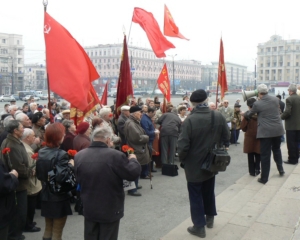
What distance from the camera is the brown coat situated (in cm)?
725

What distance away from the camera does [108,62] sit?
11031 cm

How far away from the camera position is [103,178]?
329cm

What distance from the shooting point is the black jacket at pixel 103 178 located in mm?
3293

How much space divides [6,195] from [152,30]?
6.67 metres

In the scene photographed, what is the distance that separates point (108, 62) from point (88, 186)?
109277 mm

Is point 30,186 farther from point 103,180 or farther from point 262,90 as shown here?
point 262,90

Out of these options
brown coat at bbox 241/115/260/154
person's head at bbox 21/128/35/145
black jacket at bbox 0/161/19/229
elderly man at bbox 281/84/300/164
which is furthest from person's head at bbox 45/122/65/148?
elderly man at bbox 281/84/300/164

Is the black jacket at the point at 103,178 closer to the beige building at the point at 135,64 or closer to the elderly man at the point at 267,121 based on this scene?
the elderly man at the point at 267,121

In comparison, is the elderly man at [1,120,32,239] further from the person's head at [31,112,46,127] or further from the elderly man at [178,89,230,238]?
the elderly man at [178,89,230,238]

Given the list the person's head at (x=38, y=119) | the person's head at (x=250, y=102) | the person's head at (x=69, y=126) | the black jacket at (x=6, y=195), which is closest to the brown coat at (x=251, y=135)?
the person's head at (x=250, y=102)

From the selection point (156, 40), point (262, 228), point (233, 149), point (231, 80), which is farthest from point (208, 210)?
point (231, 80)

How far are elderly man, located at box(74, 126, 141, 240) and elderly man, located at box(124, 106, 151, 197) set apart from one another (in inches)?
127

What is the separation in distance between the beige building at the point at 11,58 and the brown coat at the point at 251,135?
283 ft

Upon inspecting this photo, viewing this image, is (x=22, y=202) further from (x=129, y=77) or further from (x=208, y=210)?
(x=129, y=77)
